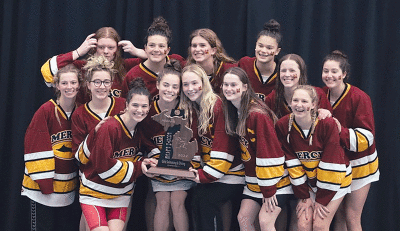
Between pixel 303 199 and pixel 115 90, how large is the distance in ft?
5.37

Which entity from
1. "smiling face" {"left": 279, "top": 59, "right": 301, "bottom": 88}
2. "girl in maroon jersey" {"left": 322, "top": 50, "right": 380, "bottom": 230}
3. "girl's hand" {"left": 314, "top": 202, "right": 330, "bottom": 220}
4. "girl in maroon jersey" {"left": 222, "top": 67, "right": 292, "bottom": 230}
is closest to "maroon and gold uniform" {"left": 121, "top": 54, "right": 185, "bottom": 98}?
"girl in maroon jersey" {"left": 222, "top": 67, "right": 292, "bottom": 230}

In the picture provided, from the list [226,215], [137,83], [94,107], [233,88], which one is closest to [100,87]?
[94,107]

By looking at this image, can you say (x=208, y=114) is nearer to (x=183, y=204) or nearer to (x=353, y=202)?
(x=183, y=204)

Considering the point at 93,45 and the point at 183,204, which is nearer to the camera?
the point at 183,204

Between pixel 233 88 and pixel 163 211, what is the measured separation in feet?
3.37

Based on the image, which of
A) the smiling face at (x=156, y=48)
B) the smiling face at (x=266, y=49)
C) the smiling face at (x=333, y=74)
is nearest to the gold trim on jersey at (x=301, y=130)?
the smiling face at (x=333, y=74)

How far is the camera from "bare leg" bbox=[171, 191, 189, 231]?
12.7 feet

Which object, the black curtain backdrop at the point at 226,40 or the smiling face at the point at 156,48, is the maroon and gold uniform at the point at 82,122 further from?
the black curtain backdrop at the point at 226,40

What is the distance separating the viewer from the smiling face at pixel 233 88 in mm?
3658

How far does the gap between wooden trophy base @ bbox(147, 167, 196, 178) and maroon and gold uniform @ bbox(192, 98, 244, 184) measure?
98mm

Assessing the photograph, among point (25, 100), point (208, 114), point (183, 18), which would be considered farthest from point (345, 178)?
point (25, 100)

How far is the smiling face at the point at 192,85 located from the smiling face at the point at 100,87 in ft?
1.78

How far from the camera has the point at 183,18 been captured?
4859 millimetres

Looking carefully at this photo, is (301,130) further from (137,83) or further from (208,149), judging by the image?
(137,83)
